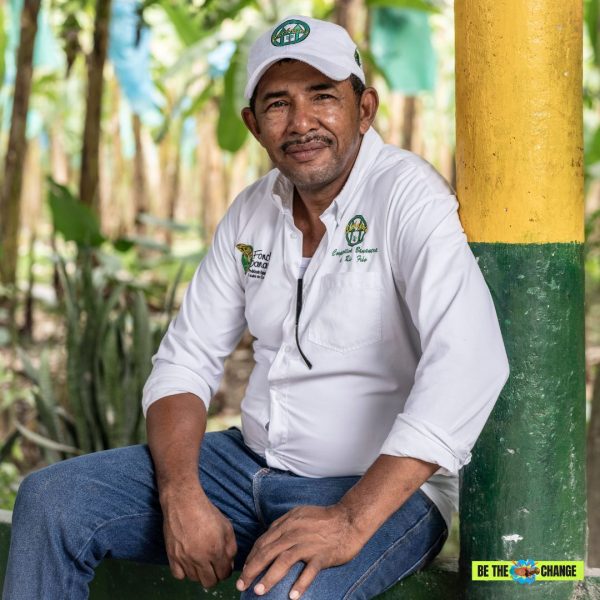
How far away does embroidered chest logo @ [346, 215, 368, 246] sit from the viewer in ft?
7.33

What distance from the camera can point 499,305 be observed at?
85.0 inches

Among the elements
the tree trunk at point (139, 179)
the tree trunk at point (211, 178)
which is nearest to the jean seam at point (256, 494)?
the tree trunk at point (139, 179)

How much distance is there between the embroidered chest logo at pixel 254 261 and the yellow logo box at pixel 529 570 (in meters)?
0.87

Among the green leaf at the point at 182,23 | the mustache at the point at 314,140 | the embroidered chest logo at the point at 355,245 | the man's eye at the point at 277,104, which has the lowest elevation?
the embroidered chest logo at the point at 355,245

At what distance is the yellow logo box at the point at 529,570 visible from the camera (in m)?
2.15

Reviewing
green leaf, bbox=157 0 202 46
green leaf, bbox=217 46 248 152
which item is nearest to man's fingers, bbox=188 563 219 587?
green leaf, bbox=217 46 248 152

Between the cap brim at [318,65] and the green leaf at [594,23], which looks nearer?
the cap brim at [318,65]

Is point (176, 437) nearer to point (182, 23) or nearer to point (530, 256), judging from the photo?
point (530, 256)

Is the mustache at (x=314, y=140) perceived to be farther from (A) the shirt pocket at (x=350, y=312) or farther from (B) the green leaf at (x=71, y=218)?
(B) the green leaf at (x=71, y=218)

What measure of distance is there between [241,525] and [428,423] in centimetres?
64

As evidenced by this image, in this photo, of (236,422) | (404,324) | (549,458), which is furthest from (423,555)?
(236,422)

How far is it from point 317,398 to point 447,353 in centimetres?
40

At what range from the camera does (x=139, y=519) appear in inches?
91.7

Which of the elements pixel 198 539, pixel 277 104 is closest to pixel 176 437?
pixel 198 539
